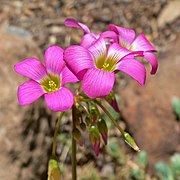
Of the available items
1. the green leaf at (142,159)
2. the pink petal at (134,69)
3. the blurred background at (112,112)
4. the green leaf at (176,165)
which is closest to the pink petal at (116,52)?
the pink petal at (134,69)

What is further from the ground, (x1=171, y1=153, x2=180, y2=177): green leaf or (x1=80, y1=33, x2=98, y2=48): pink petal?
(x1=80, y1=33, x2=98, y2=48): pink petal

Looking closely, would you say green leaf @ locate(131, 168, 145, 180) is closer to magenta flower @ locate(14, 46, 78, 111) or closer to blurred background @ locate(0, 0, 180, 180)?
blurred background @ locate(0, 0, 180, 180)

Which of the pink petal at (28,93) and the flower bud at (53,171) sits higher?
the pink petal at (28,93)

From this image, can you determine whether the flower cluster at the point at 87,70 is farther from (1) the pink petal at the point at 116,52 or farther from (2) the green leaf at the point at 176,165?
(2) the green leaf at the point at 176,165

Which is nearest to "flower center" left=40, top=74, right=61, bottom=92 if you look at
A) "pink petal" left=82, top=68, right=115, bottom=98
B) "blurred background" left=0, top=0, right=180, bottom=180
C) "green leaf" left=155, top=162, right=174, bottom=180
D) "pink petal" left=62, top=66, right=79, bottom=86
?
"pink petal" left=62, top=66, right=79, bottom=86

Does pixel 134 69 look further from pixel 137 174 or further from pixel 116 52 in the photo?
pixel 137 174

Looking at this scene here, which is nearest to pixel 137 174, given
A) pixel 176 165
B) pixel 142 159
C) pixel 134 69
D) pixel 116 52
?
pixel 142 159


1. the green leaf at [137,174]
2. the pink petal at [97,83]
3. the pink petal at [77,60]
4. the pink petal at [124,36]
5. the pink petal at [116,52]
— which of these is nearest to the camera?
the pink petal at [97,83]

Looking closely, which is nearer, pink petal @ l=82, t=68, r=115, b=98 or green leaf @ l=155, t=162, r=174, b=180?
pink petal @ l=82, t=68, r=115, b=98
